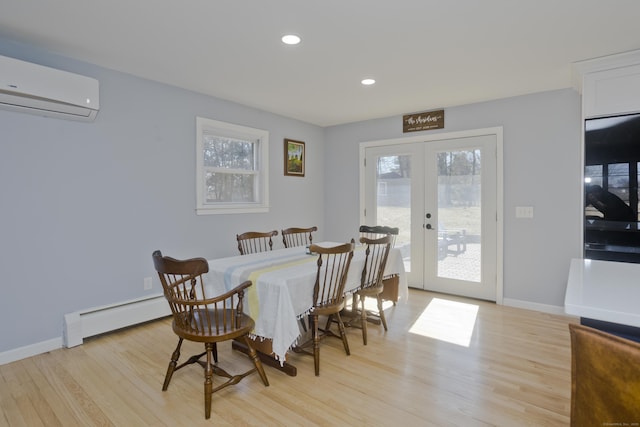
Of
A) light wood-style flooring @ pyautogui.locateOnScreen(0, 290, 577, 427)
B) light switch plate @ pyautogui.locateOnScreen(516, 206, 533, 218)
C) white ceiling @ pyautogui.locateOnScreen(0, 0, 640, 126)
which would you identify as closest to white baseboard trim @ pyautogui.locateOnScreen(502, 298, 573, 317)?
light wood-style flooring @ pyautogui.locateOnScreen(0, 290, 577, 427)

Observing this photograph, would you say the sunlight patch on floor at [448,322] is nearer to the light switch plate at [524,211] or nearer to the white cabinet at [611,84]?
the light switch plate at [524,211]

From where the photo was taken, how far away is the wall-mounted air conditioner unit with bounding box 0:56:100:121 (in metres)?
2.37

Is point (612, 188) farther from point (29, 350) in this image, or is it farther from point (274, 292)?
point (29, 350)

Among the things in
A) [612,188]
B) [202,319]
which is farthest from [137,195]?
[612,188]

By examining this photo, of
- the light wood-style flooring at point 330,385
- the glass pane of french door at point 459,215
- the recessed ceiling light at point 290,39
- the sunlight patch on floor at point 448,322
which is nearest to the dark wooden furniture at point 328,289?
the light wood-style flooring at point 330,385

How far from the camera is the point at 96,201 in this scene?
3008 millimetres

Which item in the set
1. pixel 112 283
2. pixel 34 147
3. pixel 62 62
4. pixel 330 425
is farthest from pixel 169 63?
pixel 330 425

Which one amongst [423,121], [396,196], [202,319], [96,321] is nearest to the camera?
[202,319]

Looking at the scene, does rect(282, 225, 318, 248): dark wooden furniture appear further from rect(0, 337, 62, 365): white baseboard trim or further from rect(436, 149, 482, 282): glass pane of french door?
rect(0, 337, 62, 365): white baseboard trim

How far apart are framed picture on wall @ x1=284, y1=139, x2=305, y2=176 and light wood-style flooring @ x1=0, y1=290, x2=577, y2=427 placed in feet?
8.68

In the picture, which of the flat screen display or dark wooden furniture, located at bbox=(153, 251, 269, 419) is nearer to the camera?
dark wooden furniture, located at bbox=(153, 251, 269, 419)

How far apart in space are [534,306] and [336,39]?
351cm

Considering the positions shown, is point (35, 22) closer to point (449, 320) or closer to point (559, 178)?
point (449, 320)

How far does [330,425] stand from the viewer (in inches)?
73.7
